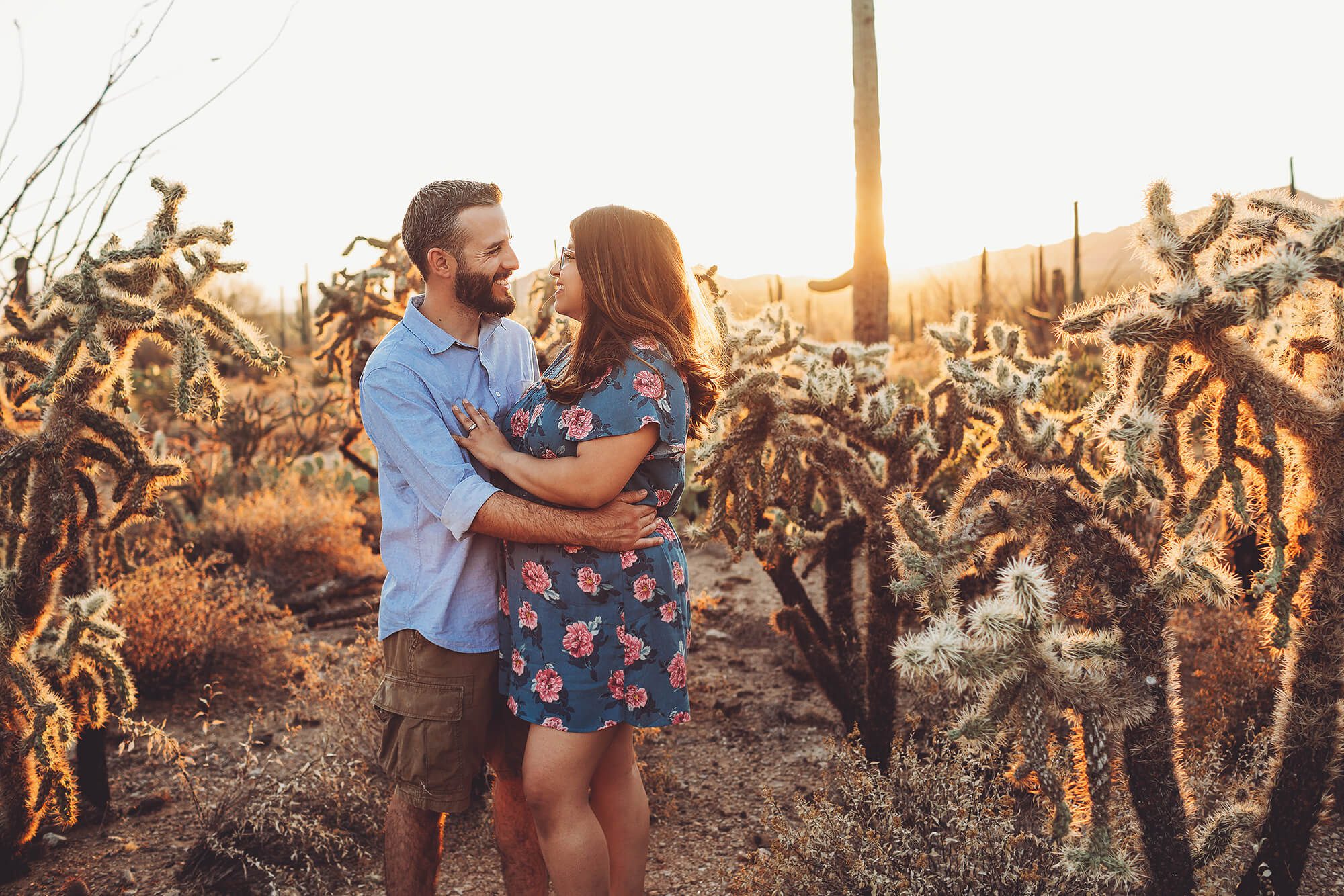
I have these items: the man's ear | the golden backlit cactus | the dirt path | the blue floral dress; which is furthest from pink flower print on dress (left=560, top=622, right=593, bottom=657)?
the dirt path

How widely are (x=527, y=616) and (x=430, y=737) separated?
41cm

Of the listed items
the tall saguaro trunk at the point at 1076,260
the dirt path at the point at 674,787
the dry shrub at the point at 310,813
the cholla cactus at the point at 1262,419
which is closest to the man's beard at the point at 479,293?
the cholla cactus at the point at 1262,419

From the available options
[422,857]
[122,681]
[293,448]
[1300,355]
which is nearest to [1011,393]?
[1300,355]

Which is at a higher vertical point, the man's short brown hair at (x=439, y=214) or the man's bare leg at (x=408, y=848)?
the man's short brown hair at (x=439, y=214)

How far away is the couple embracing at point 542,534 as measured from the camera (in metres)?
2.33

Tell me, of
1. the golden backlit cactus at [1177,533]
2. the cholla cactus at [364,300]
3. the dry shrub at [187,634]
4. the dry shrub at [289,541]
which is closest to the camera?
the golden backlit cactus at [1177,533]

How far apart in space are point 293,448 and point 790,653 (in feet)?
27.3

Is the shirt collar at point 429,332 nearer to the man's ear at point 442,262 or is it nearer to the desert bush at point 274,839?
the man's ear at point 442,262

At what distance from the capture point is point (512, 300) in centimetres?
264

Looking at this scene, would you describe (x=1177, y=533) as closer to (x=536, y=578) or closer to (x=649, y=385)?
(x=649, y=385)

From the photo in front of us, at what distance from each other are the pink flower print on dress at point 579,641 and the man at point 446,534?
0.71ft

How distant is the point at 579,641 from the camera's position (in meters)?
2.37

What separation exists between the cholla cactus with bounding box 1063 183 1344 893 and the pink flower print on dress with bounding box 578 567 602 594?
1362 mm

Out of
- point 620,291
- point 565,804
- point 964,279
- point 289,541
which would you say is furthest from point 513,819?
point 964,279
